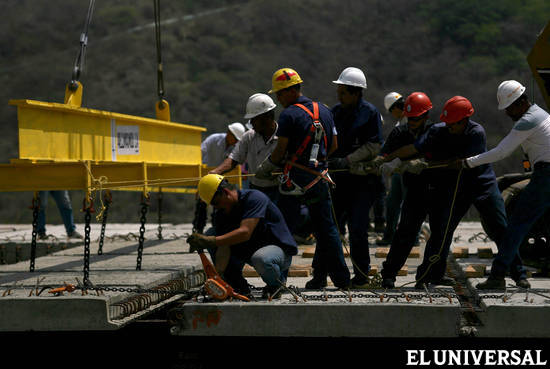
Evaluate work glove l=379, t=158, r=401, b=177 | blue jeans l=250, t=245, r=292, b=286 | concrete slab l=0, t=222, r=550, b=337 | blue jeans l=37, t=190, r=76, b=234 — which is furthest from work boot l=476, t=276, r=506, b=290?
blue jeans l=37, t=190, r=76, b=234

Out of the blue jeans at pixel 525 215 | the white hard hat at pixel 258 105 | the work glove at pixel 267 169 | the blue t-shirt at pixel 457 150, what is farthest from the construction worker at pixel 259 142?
the blue jeans at pixel 525 215

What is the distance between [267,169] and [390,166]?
3.94 ft

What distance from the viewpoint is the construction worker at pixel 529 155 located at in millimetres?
5973

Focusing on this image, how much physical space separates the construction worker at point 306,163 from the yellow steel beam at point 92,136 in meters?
2.64

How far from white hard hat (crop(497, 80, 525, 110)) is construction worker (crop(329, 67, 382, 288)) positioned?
43.6 inches

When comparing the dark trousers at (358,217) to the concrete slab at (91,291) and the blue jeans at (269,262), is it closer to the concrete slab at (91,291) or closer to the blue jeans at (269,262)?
the blue jeans at (269,262)

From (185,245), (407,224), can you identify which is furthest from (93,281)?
(185,245)

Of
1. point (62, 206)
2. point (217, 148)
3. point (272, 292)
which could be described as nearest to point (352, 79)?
point (272, 292)

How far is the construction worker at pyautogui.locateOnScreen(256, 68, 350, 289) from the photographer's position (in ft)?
20.2

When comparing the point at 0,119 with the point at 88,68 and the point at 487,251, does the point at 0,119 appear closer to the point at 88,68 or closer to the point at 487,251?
the point at 88,68

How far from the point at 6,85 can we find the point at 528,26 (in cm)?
2802

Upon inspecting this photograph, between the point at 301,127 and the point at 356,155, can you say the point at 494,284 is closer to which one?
the point at 356,155

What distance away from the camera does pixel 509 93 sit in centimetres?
605

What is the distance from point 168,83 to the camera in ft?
124
